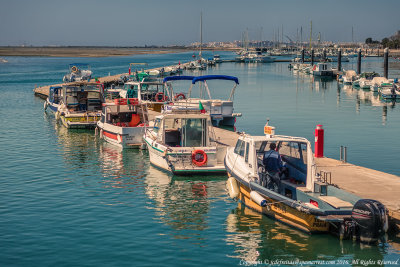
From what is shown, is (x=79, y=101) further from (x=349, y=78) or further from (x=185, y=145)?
(x=349, y=78)

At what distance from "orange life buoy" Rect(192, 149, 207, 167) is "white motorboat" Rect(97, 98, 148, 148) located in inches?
285

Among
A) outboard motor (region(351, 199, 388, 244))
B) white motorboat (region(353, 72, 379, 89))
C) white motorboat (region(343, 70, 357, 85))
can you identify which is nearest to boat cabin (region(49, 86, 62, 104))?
outboard motor (region(351, 199, 388, 244))

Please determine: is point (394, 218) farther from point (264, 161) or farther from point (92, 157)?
point (92, 157)

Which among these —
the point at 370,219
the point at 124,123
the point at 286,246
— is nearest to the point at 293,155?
the point at 286,246

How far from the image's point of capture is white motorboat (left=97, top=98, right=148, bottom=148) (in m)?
28.7

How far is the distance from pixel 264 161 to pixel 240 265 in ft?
14.6

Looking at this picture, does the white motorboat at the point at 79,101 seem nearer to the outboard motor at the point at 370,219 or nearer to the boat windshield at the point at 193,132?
the boat windshield at the point at 193,132

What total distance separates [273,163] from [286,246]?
10.6 feet

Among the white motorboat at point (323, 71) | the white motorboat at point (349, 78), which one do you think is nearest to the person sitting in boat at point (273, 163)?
→ the white motorboat at point (349, 78)

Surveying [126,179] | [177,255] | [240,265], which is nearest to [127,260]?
[177,255]

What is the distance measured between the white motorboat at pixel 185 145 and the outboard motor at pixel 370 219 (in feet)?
28.4

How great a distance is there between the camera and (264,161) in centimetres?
1717

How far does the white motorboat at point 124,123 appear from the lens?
28.7 metres

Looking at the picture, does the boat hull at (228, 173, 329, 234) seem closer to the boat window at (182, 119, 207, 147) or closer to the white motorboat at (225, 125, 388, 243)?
the white motorboat at (225, 125, 388, 243)
